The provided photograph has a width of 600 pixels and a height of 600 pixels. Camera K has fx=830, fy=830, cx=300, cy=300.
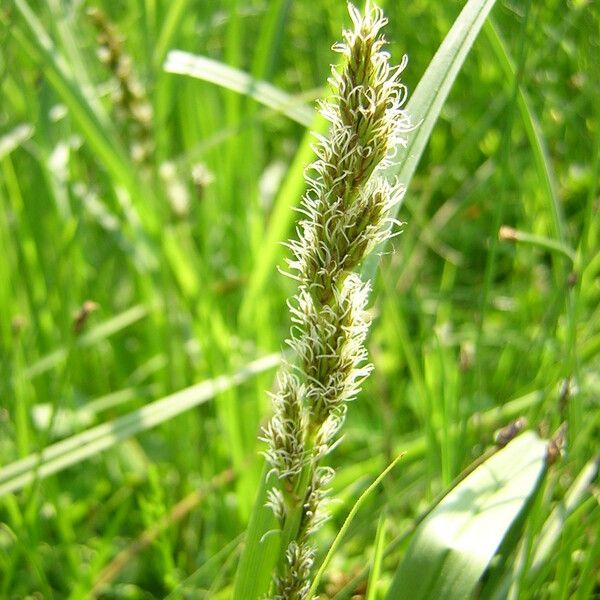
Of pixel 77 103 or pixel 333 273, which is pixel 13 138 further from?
pixel 333 273

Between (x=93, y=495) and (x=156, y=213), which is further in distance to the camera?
(x=93, y=495)

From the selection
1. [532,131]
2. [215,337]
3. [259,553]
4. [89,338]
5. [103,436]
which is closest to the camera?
[259,553]

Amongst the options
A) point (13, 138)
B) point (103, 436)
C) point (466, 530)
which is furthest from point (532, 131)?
point (13, 138)

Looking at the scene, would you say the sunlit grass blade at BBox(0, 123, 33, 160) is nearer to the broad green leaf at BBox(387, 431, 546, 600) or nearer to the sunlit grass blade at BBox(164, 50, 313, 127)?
the sunlit grass blade at BBox(164, 50, 313, 127)

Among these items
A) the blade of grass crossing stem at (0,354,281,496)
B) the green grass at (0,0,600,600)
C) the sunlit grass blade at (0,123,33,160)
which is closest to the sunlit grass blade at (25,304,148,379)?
the green grass at (0,0,600,600)

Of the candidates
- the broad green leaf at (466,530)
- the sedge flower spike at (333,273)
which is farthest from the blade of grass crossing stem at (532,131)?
the sedge flower spike at (333,273)

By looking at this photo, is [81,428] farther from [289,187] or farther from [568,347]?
[568,347]

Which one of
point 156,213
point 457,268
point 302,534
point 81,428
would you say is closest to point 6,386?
point 81,428
